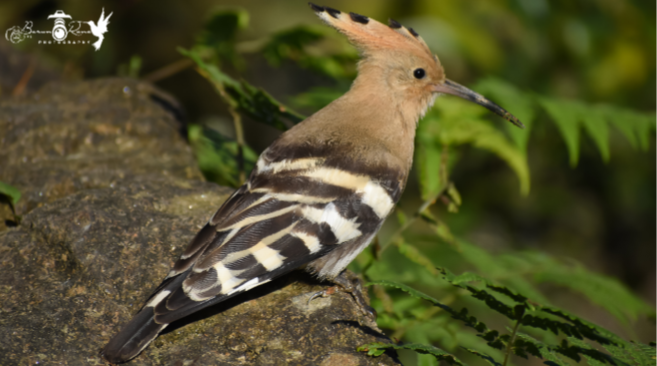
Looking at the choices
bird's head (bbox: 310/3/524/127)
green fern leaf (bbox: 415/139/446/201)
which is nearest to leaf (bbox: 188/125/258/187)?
bird's head (bbox: 310/3/524/127)

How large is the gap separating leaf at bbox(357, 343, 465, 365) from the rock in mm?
82

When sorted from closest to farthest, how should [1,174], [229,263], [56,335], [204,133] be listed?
1. [56,335]
2. [229,263]
3. [1,174]
4. [204,133]

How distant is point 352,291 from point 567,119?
1.47 metres

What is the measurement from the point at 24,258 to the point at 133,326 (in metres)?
0.61

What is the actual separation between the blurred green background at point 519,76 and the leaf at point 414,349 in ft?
7.07

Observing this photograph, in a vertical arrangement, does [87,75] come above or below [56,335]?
above

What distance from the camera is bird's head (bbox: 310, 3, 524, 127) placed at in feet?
9.66

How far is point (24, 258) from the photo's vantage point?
7.16 feet

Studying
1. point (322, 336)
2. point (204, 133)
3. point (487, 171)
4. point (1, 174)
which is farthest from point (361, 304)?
point (487, 171)

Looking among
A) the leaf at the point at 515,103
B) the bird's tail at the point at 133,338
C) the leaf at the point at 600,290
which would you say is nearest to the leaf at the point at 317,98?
the leaf at the point at 515,103

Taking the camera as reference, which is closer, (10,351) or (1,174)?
(10,351)

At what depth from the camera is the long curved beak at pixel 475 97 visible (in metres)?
2.97

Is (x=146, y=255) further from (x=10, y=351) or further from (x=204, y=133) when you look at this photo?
(x=204, y=133)

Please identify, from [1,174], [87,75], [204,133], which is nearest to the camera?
[1,174]
